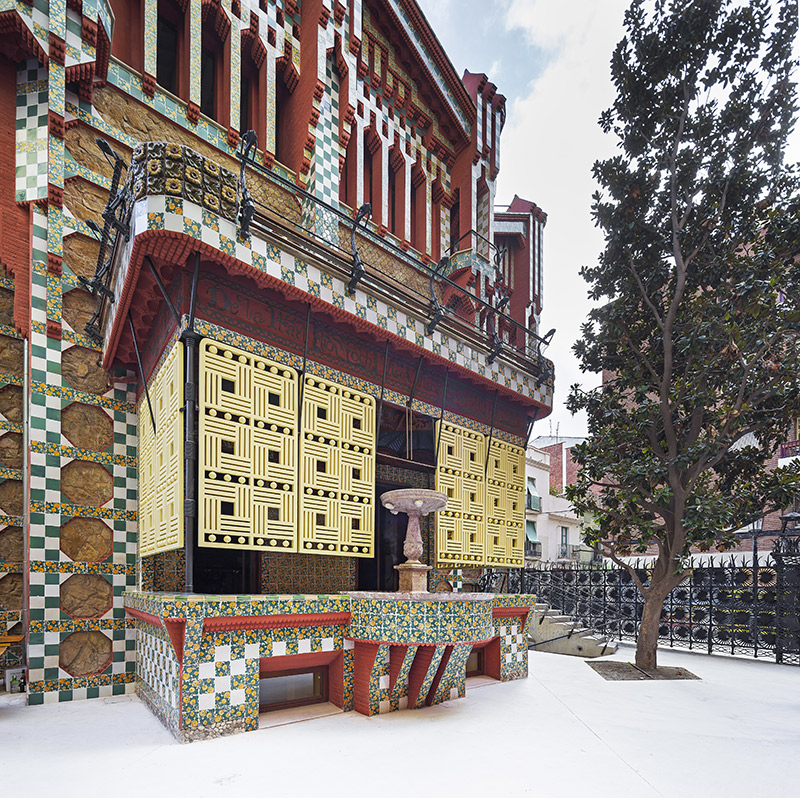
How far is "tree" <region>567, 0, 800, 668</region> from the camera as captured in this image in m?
10.1

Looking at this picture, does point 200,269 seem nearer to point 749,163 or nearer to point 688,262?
point 688,262

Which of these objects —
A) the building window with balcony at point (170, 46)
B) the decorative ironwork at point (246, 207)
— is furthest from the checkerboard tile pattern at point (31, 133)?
the decorative ironwork at point (246, 207)

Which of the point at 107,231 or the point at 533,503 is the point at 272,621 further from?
the point at 533,503

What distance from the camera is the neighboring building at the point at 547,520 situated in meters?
34.8

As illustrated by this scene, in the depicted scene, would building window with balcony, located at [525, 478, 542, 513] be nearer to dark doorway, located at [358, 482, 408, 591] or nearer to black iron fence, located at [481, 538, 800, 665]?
black iron fence, located at [481, 538, 800, 665]

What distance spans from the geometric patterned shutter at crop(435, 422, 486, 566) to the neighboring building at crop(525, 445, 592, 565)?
2364cm

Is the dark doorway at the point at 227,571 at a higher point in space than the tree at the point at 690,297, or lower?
lower

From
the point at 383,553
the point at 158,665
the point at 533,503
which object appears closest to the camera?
the point at 158,665

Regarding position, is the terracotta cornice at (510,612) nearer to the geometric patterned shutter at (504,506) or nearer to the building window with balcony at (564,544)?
the geometric patterned shutter at (504,506)

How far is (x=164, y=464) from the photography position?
6.84 m

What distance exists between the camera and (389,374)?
9.03 metres

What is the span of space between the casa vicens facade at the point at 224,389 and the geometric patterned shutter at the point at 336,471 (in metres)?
0.03

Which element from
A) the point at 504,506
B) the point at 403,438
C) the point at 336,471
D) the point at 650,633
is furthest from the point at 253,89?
the point at 650,633

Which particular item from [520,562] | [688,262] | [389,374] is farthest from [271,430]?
[688,262]
